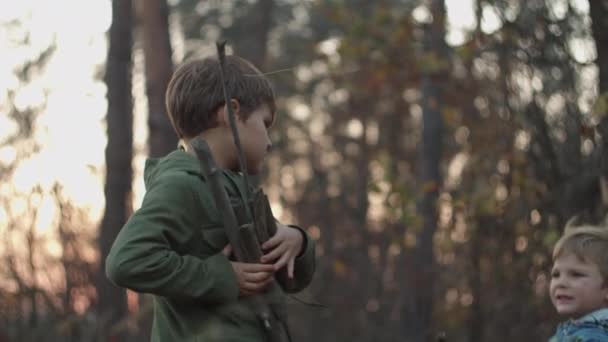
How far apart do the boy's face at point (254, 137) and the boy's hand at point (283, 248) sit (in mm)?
201

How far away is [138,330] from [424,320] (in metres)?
2.95

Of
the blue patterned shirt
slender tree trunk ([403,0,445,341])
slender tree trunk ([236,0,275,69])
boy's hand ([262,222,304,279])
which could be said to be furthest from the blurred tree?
slender tree trunk ([236,0,275,69])

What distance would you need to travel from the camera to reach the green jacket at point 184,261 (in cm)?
313

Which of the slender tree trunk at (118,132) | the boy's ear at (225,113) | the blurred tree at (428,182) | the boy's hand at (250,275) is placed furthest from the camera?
the slender tree trunk at (118,132)

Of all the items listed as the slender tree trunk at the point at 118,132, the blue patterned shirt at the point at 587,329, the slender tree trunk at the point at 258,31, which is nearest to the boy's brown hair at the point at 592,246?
the blue patterned shirt at the point at 587,329

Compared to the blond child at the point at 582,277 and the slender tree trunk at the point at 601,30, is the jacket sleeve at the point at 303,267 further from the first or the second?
the slender tree trunk at the point at 601,30

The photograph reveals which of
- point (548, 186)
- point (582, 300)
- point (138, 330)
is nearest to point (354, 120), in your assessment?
point (138, 330)

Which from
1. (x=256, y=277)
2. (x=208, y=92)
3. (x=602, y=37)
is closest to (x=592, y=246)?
(x=256, y=277)

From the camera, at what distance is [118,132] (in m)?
13.1

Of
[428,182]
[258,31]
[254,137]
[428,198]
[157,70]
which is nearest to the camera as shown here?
[254,137]

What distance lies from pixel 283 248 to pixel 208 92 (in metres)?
0.49

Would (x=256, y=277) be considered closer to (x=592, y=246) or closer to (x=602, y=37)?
(x=592, y=246)

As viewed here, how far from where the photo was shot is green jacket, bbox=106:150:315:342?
313cm

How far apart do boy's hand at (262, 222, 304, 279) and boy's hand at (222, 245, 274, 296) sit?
0.03 m
